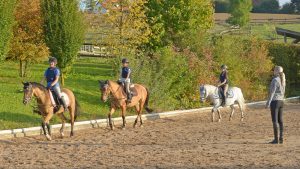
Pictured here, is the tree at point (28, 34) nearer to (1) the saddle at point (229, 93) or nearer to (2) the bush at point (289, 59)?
(1) the saddle at point (229, 93)

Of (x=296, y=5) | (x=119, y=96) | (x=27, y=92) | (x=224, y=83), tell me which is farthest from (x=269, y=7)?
(x=27, y=92)

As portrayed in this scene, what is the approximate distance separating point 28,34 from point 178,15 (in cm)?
1232

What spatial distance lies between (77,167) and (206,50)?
19.6 m

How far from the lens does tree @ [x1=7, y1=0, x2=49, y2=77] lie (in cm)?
2631

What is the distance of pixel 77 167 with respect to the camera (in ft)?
37.7

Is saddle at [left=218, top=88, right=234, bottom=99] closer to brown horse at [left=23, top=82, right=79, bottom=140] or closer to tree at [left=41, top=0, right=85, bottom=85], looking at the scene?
tree at [left=41, top=0, right=85, bottom=85]

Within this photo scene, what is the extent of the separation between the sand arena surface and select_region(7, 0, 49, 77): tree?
9.09 meters

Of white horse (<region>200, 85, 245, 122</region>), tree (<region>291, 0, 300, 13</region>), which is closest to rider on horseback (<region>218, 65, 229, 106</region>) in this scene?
Answer: white horse (<region>200, 85, 245, 122</region>)

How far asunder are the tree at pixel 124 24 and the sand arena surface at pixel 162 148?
754cm

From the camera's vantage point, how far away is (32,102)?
1912cm

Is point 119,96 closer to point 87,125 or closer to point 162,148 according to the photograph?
Result: point 87,125

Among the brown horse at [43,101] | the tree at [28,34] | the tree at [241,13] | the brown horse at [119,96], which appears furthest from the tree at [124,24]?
the tree at [241,13]

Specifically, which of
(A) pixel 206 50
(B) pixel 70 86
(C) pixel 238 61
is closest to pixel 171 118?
(B) pixel 70 86

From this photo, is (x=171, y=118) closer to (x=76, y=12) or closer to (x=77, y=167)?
(x=76, y=12)
